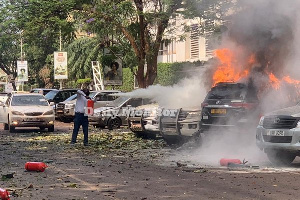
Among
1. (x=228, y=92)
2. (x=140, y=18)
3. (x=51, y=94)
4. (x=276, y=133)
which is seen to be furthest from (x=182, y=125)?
(x=51, y=94)

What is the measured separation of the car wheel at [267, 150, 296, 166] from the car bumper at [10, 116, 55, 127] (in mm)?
12980

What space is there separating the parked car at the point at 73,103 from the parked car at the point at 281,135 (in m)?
15.4

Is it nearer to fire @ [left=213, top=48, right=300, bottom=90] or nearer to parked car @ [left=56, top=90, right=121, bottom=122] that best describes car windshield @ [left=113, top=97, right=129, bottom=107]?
parked car @ [left=56, top=90, right=121, bottom=122]

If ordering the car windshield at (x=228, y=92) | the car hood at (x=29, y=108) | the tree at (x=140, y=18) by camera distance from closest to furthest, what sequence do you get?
the car windshield at (x=228, y=92), the car hood at (x=29, y=108), the tree at (x=140, y=18)

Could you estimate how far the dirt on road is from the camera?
928cm

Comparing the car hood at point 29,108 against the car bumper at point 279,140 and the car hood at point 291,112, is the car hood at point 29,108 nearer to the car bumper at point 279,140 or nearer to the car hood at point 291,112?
the car bumper at point 279,140

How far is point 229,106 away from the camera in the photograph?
15.1 metres

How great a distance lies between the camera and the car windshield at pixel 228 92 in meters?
15.4

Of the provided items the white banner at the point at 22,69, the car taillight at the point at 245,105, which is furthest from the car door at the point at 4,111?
the white banner at the point at 22,69

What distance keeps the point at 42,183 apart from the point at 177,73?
3116cm

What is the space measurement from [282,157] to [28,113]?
13497 millimetres

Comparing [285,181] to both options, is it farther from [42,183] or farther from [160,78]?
[160,78]

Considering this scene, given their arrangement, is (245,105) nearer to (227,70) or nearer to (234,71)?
(234,71)

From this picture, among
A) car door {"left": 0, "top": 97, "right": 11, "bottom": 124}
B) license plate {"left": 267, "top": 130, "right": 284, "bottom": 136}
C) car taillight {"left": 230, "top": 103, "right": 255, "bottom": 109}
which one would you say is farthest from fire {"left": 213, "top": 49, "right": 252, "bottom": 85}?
car door {"left": 0, "top": 97, "right": 11, "bottom": 124}
